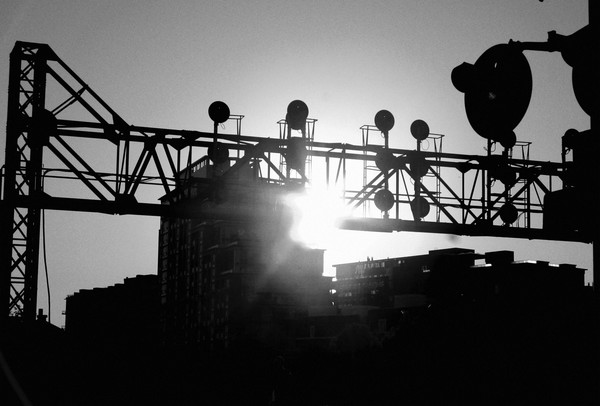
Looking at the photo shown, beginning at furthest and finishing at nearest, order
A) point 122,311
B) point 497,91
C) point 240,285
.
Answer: point 122,311 < point 240,285 < point 497,91

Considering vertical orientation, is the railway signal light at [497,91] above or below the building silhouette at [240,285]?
above

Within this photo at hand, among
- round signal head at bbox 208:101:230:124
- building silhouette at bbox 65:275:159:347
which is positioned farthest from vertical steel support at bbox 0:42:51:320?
building silhouette at bbox 65:275:159:347

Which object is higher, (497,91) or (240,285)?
(497,91)

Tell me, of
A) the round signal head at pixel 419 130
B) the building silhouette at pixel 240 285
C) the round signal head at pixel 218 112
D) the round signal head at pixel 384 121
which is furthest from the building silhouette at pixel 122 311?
the round signal head at pixel 218 112

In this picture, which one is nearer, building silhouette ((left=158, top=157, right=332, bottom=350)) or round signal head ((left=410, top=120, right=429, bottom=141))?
round signal head ((left=410, top=120, right=429, bottom=141))

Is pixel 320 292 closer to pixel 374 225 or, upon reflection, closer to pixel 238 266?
pixel 238 266

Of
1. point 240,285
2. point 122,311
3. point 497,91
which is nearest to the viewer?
point 497,91

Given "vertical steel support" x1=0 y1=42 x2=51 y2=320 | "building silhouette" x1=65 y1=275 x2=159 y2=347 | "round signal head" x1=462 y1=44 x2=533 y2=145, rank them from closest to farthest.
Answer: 1. "round signal head" x1=462 y1=44 x2=533 y2=145
2. "vertical steel support" x1=0 y1=42 x2=51 y2=320
3. "building silhouette" x1=65 y1=275 x2=159 y2=347

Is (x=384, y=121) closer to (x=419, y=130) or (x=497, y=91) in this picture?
(x=419, y=130)

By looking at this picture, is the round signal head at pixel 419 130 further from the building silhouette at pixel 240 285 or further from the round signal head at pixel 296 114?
the building silhouette at pixel 240 285

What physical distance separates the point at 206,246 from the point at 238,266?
8838mm

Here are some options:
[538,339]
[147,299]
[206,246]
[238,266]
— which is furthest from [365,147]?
[147,299]

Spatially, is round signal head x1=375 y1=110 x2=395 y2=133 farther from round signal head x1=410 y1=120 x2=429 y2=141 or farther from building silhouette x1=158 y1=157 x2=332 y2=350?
building silhouette x1=158 y1=157 x2=332 y2=350

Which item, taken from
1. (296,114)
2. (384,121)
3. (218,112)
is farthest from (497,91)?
(384,121)
